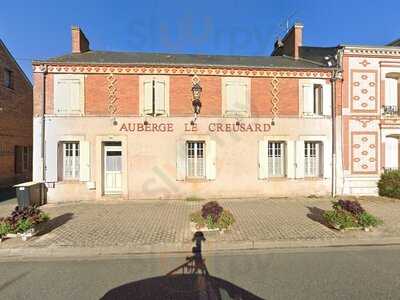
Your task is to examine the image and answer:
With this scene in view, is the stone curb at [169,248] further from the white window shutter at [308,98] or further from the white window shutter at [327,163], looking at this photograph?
the white window shutter at [308,98]

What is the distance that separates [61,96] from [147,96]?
3.15 metres

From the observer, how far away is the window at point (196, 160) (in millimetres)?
10742

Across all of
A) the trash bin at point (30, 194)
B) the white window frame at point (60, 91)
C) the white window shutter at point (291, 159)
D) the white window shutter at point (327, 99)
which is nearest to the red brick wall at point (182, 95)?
the white window frame at point (60, 91)

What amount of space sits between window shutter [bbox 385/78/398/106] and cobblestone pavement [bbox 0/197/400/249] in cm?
409

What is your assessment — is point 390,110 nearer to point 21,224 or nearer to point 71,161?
point 71,161

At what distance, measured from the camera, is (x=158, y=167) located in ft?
34.1

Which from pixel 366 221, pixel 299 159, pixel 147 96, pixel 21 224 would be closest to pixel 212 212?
pixel 366 221

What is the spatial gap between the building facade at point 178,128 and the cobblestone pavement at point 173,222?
2.76 ft

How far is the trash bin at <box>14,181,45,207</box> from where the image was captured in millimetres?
8531

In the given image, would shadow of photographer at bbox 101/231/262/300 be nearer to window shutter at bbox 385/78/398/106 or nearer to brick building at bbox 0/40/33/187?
window shutter at bbox 385/78/398/106

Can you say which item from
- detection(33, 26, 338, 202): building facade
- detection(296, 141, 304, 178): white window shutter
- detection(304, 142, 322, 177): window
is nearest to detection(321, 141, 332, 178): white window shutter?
detection(33, 26, 338, 202): building facade

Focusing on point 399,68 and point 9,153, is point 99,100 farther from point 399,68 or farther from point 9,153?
point 399,68

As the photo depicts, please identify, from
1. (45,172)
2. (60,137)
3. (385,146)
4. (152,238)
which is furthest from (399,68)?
(45,172)

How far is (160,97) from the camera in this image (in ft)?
34.1
